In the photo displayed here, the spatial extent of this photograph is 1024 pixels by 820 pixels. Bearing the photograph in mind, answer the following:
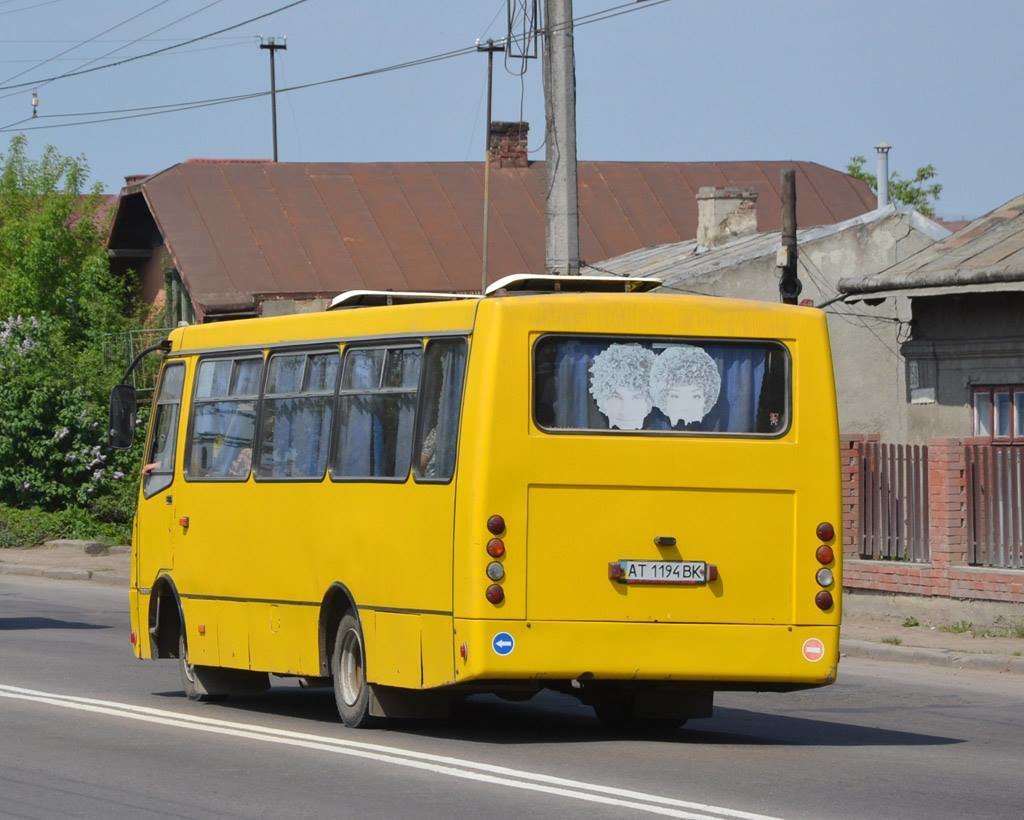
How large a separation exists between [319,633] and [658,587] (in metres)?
2.38

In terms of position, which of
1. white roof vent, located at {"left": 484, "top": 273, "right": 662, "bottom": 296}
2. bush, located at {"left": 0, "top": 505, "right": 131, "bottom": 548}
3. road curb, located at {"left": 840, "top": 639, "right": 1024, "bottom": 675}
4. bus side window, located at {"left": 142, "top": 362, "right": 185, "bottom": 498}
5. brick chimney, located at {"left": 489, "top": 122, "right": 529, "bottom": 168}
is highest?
brick chimney, located at {"left": 489, "top": 122, "right": 529, "bottom": 168}

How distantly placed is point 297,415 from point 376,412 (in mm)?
997

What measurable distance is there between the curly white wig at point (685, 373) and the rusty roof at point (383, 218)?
3052 centimetres

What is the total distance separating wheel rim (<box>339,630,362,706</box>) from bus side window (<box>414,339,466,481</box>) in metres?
1.28

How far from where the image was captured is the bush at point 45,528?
36.7 m

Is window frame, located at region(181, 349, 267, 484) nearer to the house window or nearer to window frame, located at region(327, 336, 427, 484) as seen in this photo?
window frame, located at region(327, 336, 427, 484)

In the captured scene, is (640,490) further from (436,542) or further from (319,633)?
(319,633)

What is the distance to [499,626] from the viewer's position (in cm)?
1138

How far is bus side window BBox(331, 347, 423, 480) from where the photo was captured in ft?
40.3

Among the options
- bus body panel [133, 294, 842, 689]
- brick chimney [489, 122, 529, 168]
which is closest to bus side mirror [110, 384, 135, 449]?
bus body panel [133, 294, 842, 689]

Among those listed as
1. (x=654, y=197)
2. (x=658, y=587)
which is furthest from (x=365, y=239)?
(x=658, y=587)

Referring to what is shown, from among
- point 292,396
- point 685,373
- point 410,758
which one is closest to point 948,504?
point 292,396

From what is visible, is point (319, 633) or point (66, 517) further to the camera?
point (66, 517)

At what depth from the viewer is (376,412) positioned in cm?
1262
